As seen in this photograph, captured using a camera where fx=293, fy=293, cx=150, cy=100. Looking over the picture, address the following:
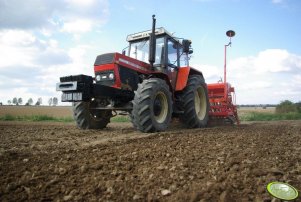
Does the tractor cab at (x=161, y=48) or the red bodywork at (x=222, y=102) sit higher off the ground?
the tractor cab at (x=161, y=48)

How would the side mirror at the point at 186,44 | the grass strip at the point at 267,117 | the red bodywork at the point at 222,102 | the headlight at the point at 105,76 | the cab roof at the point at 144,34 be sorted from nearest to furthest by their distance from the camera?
the headlight at the point at 105,76
the cab roof at the point at 144,34
the side mirror at the point at 186,44
the red bodywork at the point at 222,102
the grass strip at the point at 267,117

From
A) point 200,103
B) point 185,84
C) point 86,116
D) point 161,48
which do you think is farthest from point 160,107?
point 200,103

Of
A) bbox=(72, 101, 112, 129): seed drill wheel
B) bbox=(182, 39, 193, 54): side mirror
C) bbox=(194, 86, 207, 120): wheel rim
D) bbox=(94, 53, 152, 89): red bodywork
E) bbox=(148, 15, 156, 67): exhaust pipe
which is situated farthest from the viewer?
bbox=(194, 86, 207, 120): wheel rim

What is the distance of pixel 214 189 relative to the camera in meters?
2.63

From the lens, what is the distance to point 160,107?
288 inches

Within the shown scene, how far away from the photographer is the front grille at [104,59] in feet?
24.2

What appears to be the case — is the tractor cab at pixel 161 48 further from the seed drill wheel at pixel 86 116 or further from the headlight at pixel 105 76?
the seed drill wheel at pixel 86 116

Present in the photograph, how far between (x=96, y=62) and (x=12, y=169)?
16.1 ft

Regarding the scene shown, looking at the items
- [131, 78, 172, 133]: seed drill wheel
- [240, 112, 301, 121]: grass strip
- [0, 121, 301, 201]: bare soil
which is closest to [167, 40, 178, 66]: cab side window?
[131, 78, 172, 133]: seed drill wheel

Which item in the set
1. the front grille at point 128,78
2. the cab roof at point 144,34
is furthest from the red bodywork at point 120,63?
the cab roof at point 144,34

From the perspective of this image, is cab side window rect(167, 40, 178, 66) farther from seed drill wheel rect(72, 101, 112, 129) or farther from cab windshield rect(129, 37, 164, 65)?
seed drill wheel rect(72, 101, 112, 129)

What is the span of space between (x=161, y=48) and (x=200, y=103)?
2380mm

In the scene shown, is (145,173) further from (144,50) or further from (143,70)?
(144,50)

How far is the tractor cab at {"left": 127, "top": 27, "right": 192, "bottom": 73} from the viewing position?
807cm
